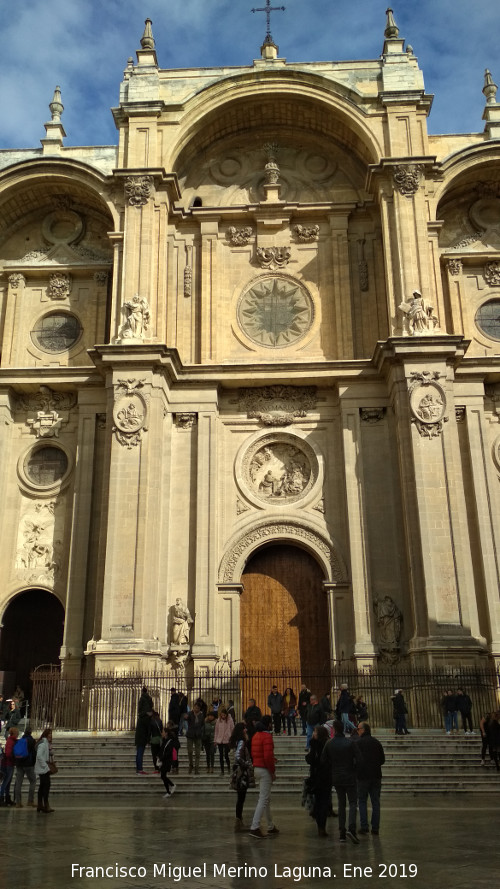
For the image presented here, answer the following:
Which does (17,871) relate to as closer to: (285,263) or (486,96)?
(285,263)

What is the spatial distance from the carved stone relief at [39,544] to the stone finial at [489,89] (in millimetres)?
19471

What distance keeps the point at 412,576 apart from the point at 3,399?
13.3 meters

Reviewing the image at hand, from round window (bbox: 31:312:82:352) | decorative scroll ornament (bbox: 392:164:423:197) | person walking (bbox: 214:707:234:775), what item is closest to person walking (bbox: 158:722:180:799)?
person walking (bbox: 214:707:234:775)

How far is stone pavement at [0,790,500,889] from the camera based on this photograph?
7.01m

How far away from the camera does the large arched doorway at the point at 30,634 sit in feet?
78.5

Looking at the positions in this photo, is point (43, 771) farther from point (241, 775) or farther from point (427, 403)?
point (427, 403)

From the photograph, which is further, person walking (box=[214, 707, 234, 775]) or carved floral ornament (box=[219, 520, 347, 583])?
carved floral ornament (box=[219, 520, 347, 583])

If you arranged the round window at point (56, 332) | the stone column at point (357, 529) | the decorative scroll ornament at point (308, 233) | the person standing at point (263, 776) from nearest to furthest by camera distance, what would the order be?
1. the person standing at point (263, 776)
2. the stone column at point (357, 529)
3. the round window at point (56, 332)
4. the decorative scroll ornament at point (308, 233)

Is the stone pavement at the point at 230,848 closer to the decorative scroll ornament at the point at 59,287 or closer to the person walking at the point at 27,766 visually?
the person walking at the point at 27,766

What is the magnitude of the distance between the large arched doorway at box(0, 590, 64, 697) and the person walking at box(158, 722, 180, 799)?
36.9 feet

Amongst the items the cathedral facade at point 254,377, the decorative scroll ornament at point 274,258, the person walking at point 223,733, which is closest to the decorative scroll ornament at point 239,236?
the cathedral facade at point 254,377

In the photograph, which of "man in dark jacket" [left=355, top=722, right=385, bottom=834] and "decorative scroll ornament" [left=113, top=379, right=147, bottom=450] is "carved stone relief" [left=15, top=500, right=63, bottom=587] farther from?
"man in dark jacket" [left=355, top=722, right=385, bottom=834]

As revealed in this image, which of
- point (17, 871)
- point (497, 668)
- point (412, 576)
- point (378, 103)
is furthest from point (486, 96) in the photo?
point (17, 871)

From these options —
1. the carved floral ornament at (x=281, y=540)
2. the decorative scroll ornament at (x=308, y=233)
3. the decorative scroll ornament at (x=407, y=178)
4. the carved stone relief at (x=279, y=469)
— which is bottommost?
the carved floral ornament at (x=281, y=540)
